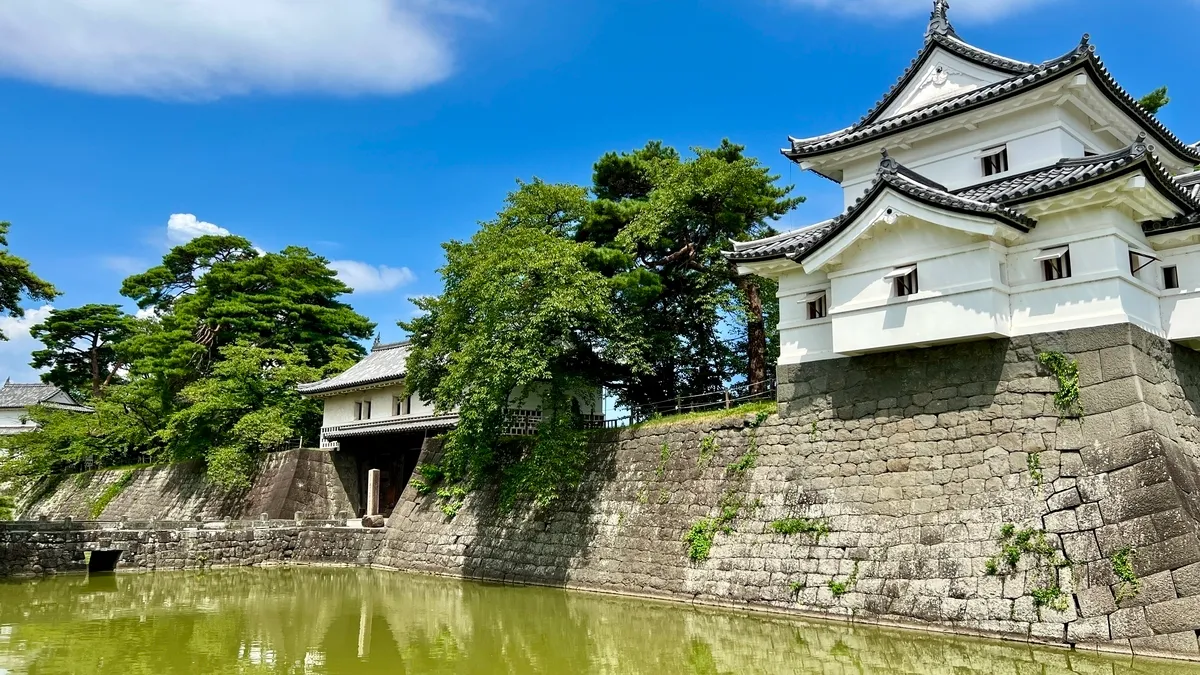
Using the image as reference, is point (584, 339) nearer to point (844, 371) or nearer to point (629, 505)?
point (629, 505)

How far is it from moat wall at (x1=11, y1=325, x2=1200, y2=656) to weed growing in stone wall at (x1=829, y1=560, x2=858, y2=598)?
0.02 m

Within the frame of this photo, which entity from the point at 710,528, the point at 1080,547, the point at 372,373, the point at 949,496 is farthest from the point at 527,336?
the point at 372,373

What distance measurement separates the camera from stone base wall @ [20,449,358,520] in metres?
26.8

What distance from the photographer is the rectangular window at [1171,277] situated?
39.8 feet

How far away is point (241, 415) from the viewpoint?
29.2 meters

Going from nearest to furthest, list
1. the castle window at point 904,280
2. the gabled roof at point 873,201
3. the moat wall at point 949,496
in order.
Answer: the moat wall at point 949,496
the gabled roof at point 873,201
the castle window at point 904,280

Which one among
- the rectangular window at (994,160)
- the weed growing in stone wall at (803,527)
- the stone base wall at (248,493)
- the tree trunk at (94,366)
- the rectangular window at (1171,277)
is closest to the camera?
the rectangular window at (1171,277)

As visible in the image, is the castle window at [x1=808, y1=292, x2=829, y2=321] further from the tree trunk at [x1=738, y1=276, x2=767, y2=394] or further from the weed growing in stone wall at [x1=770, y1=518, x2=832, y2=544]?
the tree trunk at [x1=738, y1=276, x2=767, y2=394]

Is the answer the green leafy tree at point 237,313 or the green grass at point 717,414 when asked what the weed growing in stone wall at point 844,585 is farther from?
the green leafy tree at point 237,313

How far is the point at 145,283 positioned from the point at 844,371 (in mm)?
37490

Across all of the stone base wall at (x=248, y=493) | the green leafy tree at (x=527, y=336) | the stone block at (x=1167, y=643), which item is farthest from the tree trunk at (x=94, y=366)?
the stone block at (x=1167, y=643)

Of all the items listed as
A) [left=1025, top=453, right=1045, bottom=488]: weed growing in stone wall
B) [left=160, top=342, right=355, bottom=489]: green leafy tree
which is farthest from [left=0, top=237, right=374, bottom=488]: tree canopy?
[left=1025, top=453, right=1045, bottom=488]: weed growing in stone wall

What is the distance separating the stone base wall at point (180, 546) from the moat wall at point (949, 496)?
29.8ft

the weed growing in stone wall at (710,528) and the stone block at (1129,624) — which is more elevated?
the weed growing in stone wall at (710,528)
